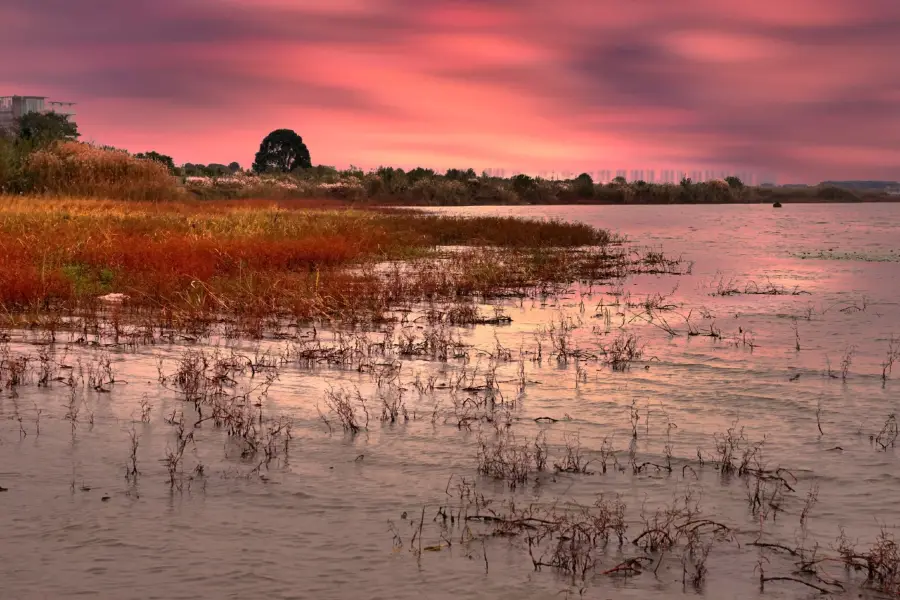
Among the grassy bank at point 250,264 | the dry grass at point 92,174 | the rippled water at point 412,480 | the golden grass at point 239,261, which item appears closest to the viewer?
the rippled water at point 412,480

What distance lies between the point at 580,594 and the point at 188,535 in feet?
8.42

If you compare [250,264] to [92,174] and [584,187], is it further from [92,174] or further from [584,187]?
[584,187]

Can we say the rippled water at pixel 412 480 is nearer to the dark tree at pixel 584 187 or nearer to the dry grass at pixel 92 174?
the dry grass at pixel 92 174

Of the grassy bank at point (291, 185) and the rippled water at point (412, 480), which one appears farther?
the grassy bank at point (291, 185)

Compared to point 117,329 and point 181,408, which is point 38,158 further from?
point 181,408

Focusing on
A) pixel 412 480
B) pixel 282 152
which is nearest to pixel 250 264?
pixel 412 480

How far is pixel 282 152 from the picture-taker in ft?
454

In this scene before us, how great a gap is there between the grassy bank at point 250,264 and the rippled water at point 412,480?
371cm

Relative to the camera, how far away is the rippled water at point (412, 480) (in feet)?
16.9

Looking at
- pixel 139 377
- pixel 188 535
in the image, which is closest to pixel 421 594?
pixel 188 535

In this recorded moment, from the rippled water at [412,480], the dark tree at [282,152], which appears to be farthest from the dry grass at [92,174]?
the dark tree at [282,152]

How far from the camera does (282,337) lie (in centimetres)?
1363

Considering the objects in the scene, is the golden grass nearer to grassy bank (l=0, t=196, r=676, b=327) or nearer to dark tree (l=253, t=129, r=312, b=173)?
grassy bank (l=0, t=196, r=676, b=327)

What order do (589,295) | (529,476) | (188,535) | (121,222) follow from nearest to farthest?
(188,535), (529,476), (589,295), (121,222)
